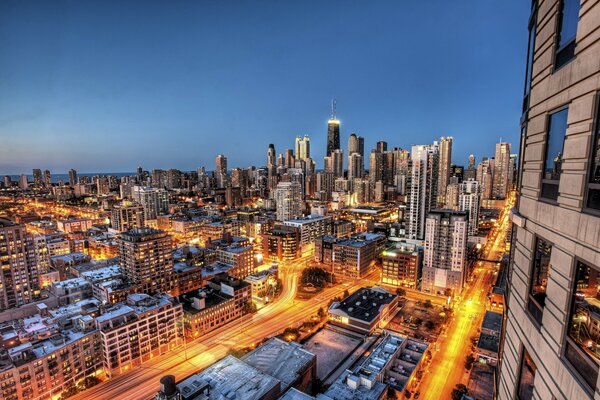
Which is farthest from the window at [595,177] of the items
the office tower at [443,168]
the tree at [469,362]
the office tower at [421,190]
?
the office tower at [443,168]

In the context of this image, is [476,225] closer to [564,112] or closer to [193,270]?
[193,270]

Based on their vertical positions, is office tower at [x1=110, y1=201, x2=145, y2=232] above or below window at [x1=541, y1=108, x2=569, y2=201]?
below

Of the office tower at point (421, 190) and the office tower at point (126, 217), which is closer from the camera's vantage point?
the office tower at point (421, 190)

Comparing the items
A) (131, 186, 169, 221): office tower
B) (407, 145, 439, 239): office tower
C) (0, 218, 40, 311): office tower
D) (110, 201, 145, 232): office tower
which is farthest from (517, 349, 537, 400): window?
(131, 186, 169, 221): office tower

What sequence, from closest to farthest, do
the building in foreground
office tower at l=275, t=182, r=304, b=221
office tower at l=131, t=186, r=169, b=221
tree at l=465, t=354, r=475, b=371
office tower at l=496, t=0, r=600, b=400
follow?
office tower at l=496, t=0, r=600, b=400 < tree at l=465, t=354, r=475, b=371 < the building in foreground < office tower at l=275, t=182, r=304, b=221 < office tower at l=131, t=186, r=169, b=221

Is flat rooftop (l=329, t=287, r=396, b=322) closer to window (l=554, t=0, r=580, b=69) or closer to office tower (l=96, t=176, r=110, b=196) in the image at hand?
window (l=554, t=0, r=580, b=69)

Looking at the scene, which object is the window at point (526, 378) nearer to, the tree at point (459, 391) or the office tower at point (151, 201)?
the tree at point (459, 391)
